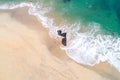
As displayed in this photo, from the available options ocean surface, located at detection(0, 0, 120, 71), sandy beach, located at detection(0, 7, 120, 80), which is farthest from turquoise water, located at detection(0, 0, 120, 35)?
sandy beach, located at detection(0, 7, 120, 80)

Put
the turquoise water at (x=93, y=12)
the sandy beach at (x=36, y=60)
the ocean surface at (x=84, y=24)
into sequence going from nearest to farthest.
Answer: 1. the sandy beach at (x=36, y=60)
2. the ocean surface at (x=84, y=24)
3. the turquoise water at (x=93, y=12)

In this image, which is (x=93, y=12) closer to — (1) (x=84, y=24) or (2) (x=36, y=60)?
(1) (x=84, y=24)

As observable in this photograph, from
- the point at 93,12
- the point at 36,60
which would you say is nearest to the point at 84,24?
the point at 93,12

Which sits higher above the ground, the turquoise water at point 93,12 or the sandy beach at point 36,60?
the turquoise water at point 93,12

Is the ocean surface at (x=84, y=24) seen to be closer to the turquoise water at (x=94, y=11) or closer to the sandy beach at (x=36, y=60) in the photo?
the turquoise water at (x=94, y=11)

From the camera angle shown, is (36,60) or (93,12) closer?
(36,60)

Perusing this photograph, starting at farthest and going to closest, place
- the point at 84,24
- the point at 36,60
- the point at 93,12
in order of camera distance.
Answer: the point at 93,12 → the point at 84,24 → the point at 36,60

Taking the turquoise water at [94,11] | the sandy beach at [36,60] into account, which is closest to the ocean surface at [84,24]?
the turquoise water at [94,11]

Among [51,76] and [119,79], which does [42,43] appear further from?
[119,79]
